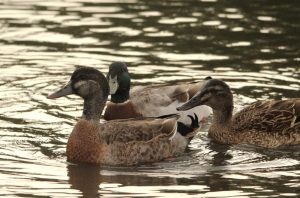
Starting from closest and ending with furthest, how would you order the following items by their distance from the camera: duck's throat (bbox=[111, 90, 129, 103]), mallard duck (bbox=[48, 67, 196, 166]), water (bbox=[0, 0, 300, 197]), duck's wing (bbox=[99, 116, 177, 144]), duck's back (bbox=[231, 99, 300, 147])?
water (bbox=[0, 0, 300, 197])
mallard duck (bbox=[48, 67, 196, 166])
duck's wing (bbox=[99, 116, 177, 144])
duck's back (bbox=[231, 99, 300, 147])
duck's throat (bbox=[111, 90, 129, 103])

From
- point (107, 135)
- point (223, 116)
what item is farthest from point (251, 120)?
point (107, 135)

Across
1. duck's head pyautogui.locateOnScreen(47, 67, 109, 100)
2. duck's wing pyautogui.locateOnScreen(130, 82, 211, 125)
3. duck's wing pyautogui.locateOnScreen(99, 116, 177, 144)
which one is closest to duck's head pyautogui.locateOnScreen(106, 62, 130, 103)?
duck's wing pyautogui.locateOnScreen(130, 82, 211, 125)

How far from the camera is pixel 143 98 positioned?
18.4m

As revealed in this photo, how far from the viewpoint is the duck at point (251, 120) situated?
56.0 ft

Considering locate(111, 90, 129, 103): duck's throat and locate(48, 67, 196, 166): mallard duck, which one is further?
locate(111, 90, 129, 103): duck's throat

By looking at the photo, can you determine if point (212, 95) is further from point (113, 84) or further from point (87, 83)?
point (87, 83)

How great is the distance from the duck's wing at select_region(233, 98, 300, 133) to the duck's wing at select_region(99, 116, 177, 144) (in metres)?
1.28

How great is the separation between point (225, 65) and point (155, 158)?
523cm

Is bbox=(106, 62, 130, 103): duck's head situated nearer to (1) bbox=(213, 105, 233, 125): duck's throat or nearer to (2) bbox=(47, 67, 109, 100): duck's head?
(1) bbox=(213, 105, 233, 125): duck's throat

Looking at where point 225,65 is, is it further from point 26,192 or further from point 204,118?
point 26,192

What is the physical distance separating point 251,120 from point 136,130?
2.02m

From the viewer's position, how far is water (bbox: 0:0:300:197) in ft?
48.6

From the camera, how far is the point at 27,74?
20625 millimetres

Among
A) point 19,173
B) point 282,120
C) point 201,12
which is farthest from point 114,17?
point 19,173
